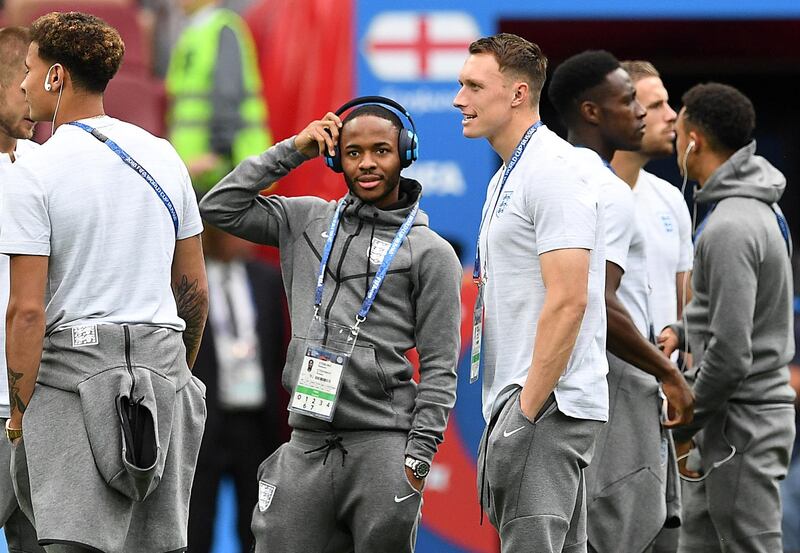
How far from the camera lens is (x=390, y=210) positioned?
470 centimetres

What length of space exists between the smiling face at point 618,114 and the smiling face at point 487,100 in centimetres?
104

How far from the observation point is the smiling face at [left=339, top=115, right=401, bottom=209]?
467 centimetres

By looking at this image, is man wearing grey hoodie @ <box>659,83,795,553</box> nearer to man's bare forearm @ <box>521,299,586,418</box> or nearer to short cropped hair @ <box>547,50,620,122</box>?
short cropped hair @ <box>547,50,620,122</box>

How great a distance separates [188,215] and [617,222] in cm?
141

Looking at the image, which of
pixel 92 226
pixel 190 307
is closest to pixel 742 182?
pixel 190 307

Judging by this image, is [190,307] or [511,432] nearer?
[511,432]

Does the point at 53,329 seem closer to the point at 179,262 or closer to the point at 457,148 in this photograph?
the point at 179,262

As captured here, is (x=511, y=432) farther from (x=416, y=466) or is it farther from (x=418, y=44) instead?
(x=418, y=44)

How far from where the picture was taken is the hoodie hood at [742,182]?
5.75 meters

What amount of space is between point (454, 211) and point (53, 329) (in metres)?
3.59

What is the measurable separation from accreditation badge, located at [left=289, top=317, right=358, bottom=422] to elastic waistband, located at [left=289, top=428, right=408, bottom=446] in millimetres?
82

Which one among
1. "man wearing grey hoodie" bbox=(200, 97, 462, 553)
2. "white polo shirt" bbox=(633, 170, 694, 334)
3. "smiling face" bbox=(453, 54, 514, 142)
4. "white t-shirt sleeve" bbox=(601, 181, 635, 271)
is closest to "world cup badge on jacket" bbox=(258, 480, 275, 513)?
"man wearing grey hoodie" bbox=(200, 97, 462, 553)

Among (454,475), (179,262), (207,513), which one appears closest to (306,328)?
(179,262)

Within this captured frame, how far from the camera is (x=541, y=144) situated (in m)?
4.43
